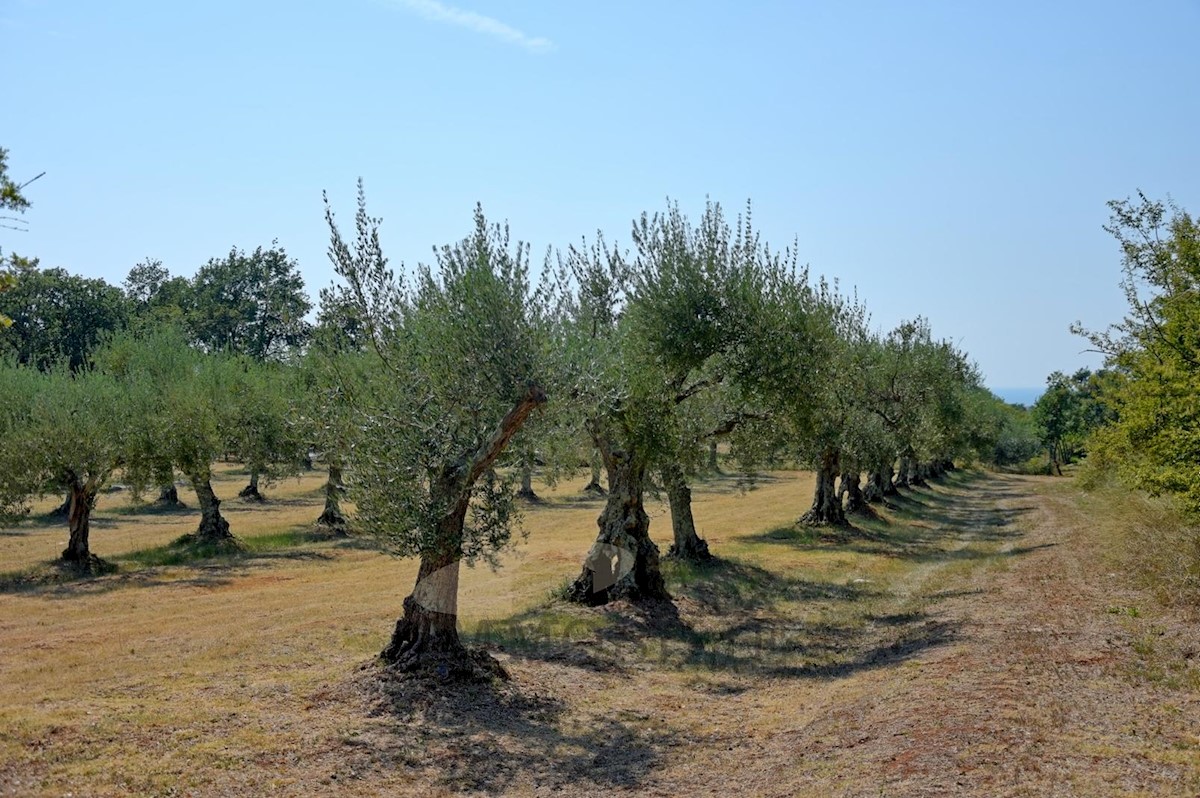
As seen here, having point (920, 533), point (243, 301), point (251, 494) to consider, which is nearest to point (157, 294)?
point (243, 301)

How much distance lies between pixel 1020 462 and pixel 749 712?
117 meters

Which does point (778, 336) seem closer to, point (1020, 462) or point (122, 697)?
point (122, 697)

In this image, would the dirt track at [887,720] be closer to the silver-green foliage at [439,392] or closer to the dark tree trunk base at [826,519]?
the silver-green foliage at [439,392]

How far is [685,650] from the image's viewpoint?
65.2 ft

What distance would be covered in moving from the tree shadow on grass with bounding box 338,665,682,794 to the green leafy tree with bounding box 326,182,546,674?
71 centimetres

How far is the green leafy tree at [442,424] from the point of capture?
1460 centimetres

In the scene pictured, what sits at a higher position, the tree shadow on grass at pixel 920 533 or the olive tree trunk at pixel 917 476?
the olive tree trunk at pixel 917 476

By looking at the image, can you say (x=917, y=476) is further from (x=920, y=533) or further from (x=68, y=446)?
(x=68, y=446)

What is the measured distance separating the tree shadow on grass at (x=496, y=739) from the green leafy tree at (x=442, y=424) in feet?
2.34

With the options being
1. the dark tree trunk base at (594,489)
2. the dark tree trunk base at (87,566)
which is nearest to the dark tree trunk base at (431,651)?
the dark tree trunk base at (87,566)

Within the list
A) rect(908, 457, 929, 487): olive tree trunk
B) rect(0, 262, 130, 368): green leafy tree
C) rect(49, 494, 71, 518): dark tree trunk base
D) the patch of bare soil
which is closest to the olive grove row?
the patch of bare soil

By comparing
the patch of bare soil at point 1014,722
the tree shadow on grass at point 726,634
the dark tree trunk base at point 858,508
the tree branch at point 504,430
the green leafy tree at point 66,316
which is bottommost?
the tree shadow on grass at point 726,634

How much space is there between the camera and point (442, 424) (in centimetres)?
1499

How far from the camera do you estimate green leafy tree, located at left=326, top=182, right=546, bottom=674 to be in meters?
14.6
